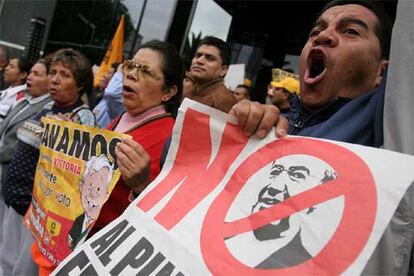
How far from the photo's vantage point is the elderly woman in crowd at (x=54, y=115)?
98.7 inches

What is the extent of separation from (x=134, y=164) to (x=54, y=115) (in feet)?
3.38

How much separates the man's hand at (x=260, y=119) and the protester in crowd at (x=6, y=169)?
1764 millimetres

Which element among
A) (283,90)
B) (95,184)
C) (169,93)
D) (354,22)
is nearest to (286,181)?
(354,22)

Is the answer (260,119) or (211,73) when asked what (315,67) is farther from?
(211,73)

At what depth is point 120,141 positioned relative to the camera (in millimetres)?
1682

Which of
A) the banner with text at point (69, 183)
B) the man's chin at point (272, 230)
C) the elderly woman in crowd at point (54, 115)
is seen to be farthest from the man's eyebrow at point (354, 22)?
the elderly woman in crowd at point (54, 115)

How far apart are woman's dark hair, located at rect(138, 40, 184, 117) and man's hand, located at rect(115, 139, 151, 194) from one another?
65cm

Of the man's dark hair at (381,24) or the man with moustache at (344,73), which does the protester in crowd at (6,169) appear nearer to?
the man with moustache at (344,73)

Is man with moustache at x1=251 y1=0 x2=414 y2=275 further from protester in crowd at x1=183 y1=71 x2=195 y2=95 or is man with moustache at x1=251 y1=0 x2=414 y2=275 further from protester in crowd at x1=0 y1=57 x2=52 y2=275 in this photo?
protester in crowd at x1=183 y1=71 x2=195 y2=95

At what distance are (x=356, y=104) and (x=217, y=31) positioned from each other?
22.8 ft

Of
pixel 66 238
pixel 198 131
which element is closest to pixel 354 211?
pixel 198 131

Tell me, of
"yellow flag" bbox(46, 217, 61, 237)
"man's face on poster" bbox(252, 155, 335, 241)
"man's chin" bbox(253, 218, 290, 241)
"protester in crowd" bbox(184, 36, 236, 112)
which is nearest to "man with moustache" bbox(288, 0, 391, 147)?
"man's face on poster" bbox(252, 155, 335, 241)

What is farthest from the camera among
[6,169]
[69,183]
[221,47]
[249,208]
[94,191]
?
[221,47]

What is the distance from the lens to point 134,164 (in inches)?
61.9
